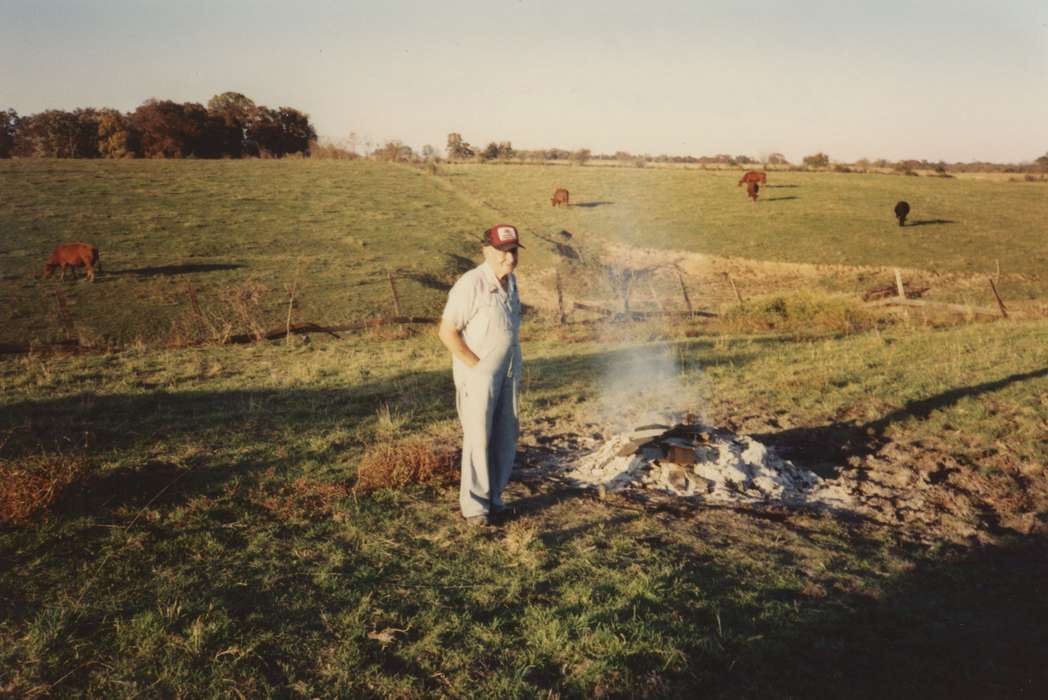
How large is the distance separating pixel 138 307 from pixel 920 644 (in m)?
21.4

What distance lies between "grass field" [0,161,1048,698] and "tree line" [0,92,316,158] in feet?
202

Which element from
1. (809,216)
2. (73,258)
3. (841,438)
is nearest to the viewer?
(841,438)

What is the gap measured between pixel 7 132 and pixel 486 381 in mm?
90256

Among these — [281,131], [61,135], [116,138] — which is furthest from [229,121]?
[61,135]

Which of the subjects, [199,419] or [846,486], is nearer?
[846,486]

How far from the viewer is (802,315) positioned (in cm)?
1808

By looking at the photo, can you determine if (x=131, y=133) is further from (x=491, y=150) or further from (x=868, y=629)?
(x=868, y=629)

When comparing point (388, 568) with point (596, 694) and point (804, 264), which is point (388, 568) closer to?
point (596, 694)

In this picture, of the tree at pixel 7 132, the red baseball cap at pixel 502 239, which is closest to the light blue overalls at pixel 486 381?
the red baseball cap at pixel 502 239

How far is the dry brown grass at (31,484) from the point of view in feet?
16.1

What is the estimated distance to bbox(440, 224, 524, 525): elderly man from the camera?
465cm

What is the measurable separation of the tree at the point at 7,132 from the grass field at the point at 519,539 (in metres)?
74.4

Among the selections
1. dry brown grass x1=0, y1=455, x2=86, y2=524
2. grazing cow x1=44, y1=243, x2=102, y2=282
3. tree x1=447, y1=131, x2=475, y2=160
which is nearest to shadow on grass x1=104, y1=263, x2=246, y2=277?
grazing cow x1=44, y1=243, x2=102, y2=282

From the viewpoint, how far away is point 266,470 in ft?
21.1
